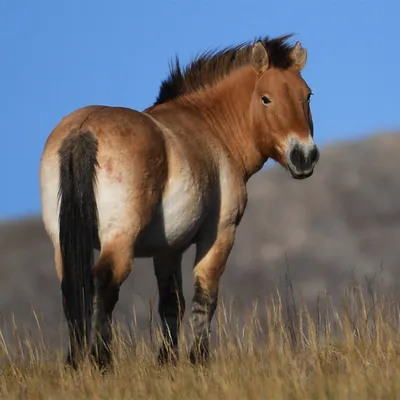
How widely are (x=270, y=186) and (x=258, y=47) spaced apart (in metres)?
21.7

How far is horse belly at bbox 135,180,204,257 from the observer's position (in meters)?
7.48

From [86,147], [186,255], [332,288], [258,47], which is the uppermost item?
[258,47]

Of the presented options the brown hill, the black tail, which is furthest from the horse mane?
the brown hill

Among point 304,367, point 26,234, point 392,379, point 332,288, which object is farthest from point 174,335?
point 26,234

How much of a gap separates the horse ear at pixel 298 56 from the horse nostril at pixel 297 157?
43.1 inches

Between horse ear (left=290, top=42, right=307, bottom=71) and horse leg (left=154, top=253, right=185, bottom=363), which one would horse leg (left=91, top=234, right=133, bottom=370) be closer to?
horse leg (left=154, top=253, right=185, bottom=363)

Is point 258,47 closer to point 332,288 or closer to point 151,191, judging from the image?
point 151,191

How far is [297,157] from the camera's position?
Result: 8250 millimetres

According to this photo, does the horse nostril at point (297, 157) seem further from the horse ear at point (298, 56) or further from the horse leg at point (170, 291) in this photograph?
the horse leg at point (170, 291)

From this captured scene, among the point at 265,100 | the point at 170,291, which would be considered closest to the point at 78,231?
the point at 170,291

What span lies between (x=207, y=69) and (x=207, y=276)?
7.22 ft

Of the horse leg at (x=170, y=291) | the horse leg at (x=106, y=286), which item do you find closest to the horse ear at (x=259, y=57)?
the horse leg at (x=170, y=291)

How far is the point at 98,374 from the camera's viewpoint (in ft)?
22.7

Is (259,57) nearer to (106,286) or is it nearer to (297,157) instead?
(297,157)
